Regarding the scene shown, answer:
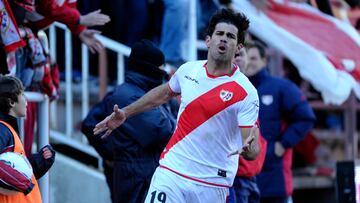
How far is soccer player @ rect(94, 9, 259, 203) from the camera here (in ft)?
21.2

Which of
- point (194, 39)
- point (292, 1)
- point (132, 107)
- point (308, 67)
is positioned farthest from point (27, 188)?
point (292, 1)

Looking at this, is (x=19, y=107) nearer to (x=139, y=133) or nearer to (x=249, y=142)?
(x=139, y=133)

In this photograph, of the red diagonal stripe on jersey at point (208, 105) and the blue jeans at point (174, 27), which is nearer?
the red diagonal stripe on jersey at point (208, 105)

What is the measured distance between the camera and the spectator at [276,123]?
30.1 ft

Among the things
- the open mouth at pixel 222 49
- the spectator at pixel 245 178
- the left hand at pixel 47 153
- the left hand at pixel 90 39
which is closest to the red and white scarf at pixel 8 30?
the left hand at pixel 90 39

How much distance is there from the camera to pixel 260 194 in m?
9.14

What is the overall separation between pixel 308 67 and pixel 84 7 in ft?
8.39

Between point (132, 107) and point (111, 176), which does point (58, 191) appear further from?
point (132, 107)

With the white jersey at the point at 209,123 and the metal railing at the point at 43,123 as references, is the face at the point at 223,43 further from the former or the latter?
the metal railing at the point at 43,123

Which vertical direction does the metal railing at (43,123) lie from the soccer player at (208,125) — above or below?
below

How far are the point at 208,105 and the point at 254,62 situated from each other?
2908 mm

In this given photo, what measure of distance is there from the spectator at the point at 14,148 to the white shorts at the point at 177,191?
811mm

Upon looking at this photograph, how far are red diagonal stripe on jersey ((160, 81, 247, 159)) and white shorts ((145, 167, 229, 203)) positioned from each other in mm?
308

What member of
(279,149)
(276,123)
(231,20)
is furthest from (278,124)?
(231,20)
